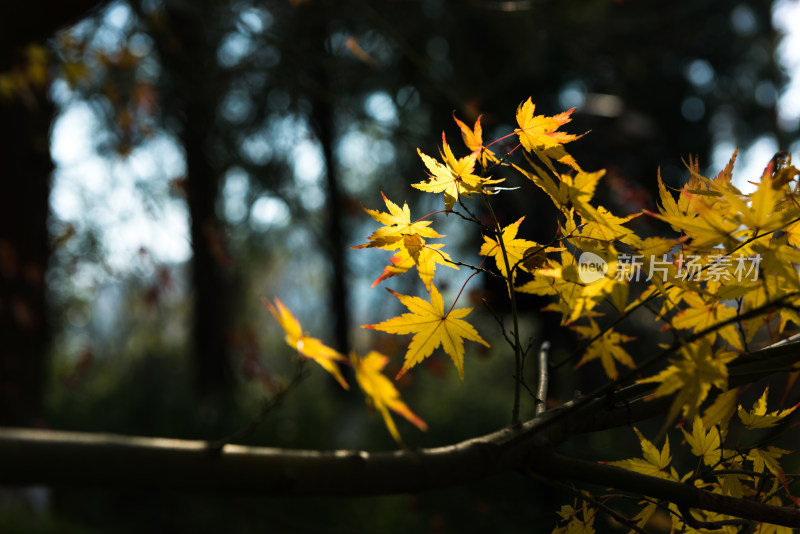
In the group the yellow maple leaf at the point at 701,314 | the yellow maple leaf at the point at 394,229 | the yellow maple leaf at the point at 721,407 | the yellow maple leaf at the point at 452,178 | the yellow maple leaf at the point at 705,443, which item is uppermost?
the yellow maple leaf at the point at 452,178

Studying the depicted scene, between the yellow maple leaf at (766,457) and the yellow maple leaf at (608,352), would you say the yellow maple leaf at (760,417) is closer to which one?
the yellow maple leaf at (766,457)

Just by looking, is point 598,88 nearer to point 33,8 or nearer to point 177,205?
point 177,205

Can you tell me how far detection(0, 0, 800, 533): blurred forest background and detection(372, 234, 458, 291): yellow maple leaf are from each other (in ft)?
2.68

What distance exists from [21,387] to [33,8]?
109 inches

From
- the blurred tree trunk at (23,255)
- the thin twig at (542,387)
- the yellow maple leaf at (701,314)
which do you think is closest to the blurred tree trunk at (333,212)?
the blurred tree trunk at (23,255)

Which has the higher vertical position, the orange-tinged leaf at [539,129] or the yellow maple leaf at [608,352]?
the orange-tinged leaf at [539,129]

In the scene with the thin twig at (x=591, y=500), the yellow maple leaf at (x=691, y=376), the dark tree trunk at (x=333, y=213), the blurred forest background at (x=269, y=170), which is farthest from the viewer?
the dark tree trunk at (x=333, y=213)

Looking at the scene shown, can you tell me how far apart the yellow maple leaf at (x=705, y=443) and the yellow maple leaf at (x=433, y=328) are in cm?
34

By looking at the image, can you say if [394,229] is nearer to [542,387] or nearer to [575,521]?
[542,387]

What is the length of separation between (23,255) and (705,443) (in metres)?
3.98

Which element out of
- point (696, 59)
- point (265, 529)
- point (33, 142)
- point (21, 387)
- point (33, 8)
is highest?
point (696, 59)

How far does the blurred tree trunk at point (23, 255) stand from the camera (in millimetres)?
3500

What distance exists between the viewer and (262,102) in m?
4.94

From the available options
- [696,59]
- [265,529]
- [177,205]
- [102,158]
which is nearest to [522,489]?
[265,529]
